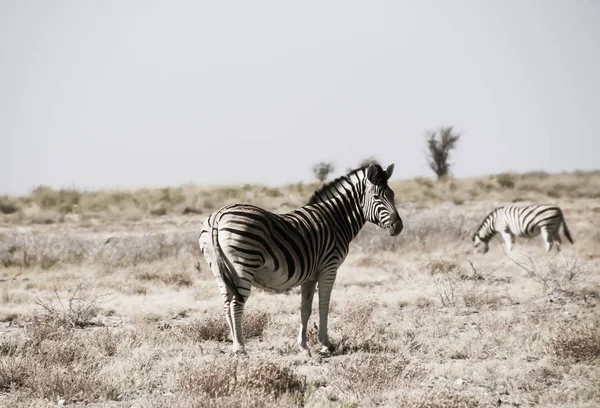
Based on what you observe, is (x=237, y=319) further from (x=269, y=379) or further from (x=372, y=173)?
(x=372, y=173)

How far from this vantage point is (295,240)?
6.37m

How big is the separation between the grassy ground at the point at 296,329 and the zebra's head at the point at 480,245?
0.32 metres

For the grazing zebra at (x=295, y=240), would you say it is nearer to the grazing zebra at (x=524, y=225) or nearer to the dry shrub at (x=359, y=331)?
the dry shrub at (x=359, y=331)

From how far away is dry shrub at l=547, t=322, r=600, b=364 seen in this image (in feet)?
20.1

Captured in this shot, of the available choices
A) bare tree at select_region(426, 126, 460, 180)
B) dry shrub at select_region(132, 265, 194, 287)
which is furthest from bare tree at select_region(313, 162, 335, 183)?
dry shrub at select_region(132, 265, 194, 287)

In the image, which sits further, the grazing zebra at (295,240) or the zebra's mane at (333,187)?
the zebra's mane at (333,187)

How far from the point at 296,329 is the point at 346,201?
216 cm

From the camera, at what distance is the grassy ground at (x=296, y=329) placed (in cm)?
518

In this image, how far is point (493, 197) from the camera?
31.4m

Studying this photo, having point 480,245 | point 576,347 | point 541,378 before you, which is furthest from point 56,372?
point 480,245

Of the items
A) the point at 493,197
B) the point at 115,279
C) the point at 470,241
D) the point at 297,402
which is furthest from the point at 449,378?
the point at 493,197

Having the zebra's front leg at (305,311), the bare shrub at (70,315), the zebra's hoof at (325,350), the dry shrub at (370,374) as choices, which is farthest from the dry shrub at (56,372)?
the zebra's hoof at (325,350)

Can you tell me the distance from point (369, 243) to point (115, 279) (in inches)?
291

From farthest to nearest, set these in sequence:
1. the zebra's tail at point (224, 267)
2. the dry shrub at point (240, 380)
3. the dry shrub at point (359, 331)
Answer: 1. the dry shrub at point (359, 331)
2. the zebra's tail at point (224, 267)
3. the dry shrub at point (240, 380)
